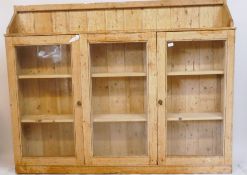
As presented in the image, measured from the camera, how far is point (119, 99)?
309 centimetres

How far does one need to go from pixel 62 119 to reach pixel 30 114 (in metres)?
0.39

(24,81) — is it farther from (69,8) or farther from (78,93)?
(69,8)

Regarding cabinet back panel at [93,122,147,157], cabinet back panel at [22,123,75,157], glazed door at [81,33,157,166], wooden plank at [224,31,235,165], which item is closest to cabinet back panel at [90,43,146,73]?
glazed door at [81,33,157,166]

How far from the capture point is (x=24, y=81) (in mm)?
2988

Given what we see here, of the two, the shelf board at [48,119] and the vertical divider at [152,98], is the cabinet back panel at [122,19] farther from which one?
the shelf board at [48,119]

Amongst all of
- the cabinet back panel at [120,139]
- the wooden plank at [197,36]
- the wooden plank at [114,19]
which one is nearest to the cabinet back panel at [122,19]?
the wooden plank at [114,19]

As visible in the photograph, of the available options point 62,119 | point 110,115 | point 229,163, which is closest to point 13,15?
point 62,119

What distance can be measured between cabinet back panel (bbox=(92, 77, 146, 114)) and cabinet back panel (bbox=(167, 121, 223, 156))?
1.33 feet

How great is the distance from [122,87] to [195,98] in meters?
0.77

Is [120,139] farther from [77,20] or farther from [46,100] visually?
[77,20]

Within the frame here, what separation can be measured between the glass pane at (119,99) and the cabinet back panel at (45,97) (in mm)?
309

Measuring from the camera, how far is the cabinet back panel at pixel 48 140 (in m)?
2.98

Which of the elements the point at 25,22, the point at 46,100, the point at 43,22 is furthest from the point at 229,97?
the point at 25,22

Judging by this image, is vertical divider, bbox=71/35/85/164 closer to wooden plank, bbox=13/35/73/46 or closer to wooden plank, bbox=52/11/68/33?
wooden plank, bbox=13/35/73/46
